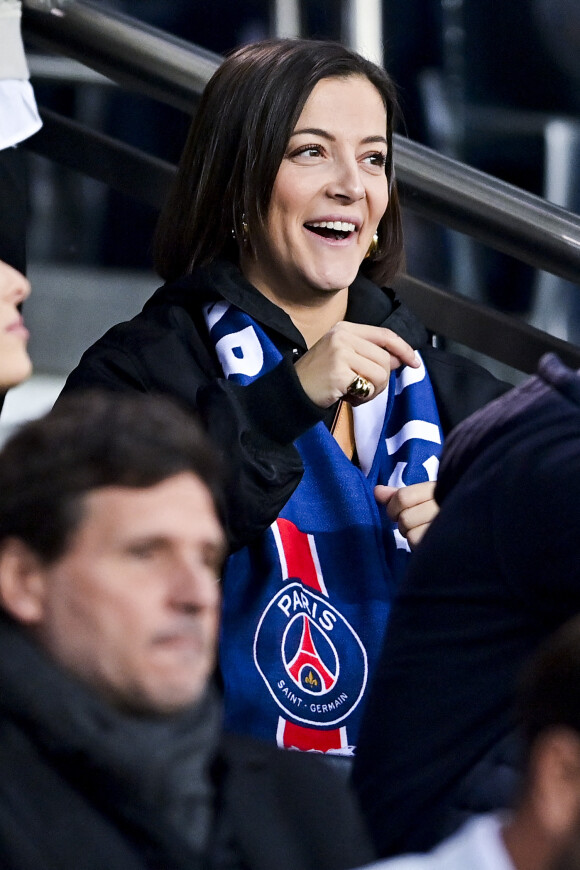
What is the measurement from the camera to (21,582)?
1.05 m

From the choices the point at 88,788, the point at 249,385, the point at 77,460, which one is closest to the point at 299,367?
the point at 249,385

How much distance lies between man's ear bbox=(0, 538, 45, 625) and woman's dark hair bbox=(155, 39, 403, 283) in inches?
42.8

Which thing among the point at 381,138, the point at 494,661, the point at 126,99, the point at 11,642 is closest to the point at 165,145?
the point at 126,99

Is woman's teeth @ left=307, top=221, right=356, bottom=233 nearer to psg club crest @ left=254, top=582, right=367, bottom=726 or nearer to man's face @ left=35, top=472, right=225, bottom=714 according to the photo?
psg club crest @ left=254, top=582, right=367, bottom=726

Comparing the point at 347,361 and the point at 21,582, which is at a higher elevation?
the point at 21,582

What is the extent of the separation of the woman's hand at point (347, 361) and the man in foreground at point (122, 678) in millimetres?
665

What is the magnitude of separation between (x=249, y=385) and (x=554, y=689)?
0.96m

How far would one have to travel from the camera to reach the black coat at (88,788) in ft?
3.27

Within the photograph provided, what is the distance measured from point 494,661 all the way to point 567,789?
463 millimetres

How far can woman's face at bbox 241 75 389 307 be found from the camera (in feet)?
6.75

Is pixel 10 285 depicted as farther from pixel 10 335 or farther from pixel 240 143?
pixel 240 143

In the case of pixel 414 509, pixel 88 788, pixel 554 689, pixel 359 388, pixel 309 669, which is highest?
pixel 554 689

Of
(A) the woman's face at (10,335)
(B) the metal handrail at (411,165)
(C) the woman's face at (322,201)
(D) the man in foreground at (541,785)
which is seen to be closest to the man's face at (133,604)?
(D) the man in foreground at (541,785)

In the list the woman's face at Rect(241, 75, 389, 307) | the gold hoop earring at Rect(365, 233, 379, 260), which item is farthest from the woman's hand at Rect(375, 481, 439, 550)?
the gold hoop earring at Rect(365, 233, 379, 260)
